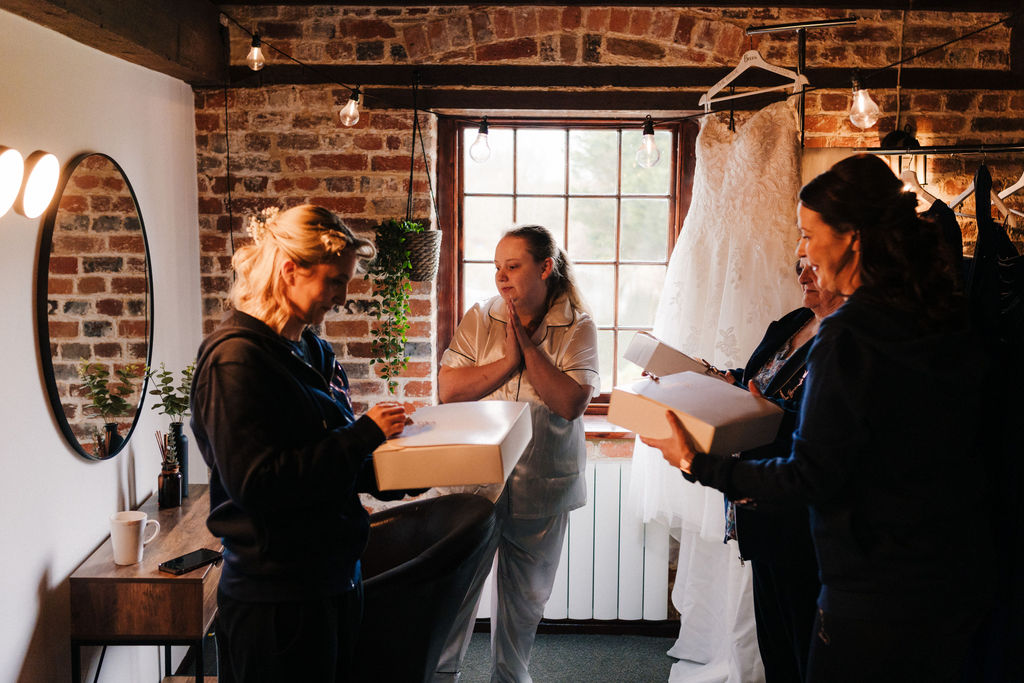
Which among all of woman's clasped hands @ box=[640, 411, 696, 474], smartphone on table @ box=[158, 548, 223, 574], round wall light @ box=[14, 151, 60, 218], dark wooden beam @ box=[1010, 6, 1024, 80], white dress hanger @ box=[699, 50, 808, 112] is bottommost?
smartphone on table @ box=[158, 548, 223, 574]

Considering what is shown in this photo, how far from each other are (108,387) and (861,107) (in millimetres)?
2536

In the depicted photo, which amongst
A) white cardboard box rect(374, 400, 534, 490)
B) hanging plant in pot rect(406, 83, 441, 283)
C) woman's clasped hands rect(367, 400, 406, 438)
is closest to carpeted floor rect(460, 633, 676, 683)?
hanging plant in pot rect(406, 83, 441, 283)

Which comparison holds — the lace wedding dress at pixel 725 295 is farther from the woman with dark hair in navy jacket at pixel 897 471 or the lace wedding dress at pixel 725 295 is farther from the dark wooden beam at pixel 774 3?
the woman with dark hair in navy jacket at pixel 897 471

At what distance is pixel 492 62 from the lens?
9.84 feet

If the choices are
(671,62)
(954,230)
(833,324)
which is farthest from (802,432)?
(671,62)

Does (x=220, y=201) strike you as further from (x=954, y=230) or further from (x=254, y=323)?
(x=954, y=230)

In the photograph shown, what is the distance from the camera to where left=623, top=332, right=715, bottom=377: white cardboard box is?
2.04 meters

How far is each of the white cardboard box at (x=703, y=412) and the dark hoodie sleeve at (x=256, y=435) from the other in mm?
652

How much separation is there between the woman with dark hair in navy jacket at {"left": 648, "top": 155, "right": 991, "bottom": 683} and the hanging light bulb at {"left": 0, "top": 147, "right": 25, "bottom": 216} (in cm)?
179

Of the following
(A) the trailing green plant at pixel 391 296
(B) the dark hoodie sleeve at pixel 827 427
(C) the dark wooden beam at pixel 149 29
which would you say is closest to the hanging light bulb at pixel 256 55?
(C) the dark wooden beam at pixel 149 29

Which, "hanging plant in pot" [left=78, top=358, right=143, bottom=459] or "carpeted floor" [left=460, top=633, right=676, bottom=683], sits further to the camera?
"carpeted floor" [left=460, top=633, right=676, bottom=683]

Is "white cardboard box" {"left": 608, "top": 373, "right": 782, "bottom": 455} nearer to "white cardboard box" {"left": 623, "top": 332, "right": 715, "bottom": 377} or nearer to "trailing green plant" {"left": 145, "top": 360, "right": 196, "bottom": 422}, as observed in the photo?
"white cardboard box" {"left": 623, "top": 332, "right": 715, "bottom": 377}

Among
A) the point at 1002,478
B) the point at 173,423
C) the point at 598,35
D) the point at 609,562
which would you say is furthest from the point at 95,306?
the point at 1002,478

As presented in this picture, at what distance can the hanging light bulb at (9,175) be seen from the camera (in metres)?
1.81
